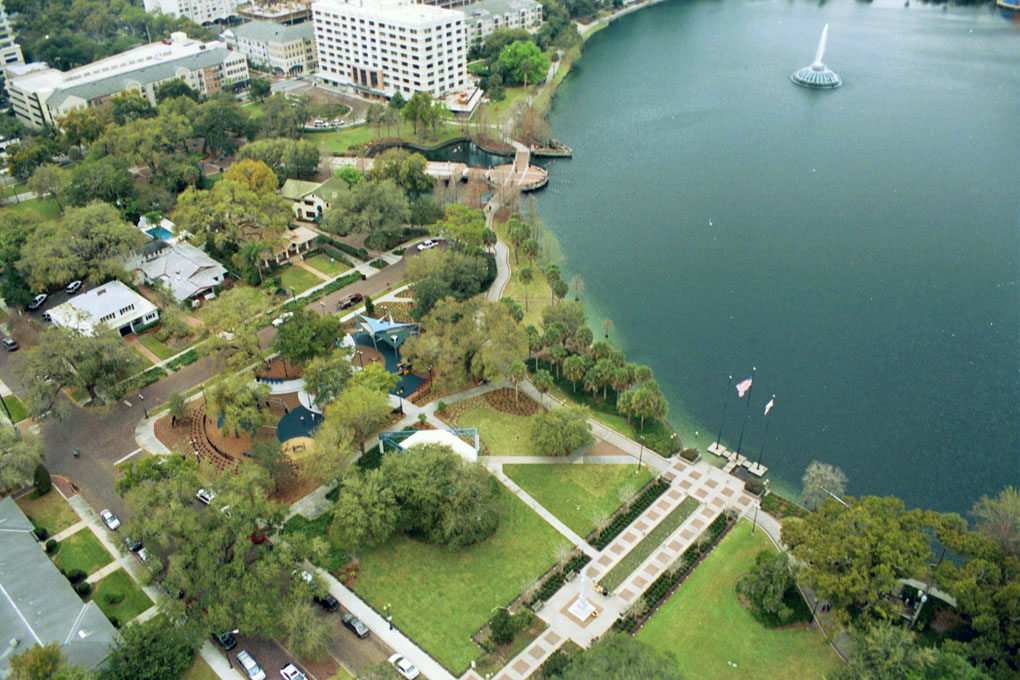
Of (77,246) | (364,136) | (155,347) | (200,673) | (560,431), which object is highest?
(77,246)

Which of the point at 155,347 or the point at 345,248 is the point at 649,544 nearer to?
the point at 155,347

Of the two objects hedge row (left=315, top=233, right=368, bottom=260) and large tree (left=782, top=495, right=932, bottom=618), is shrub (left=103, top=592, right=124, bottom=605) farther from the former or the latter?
hedge row (left=315, top=233, right=368, bottom=260)

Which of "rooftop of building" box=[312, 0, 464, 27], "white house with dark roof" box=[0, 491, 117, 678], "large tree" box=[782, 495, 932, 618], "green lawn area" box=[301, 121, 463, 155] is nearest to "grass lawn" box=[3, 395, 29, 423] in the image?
"white house with dark roof" box=[0, 491, 117, 678]

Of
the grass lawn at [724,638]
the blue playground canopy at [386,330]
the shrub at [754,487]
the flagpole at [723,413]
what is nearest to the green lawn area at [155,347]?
the blue playground canopy at [386,330]

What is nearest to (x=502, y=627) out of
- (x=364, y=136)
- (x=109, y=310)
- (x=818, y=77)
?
(x=109, y=310)

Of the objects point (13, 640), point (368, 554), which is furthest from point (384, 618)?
point (13, 640)

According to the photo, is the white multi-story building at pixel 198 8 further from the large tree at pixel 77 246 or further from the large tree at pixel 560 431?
the large tree at pixel 560 431
